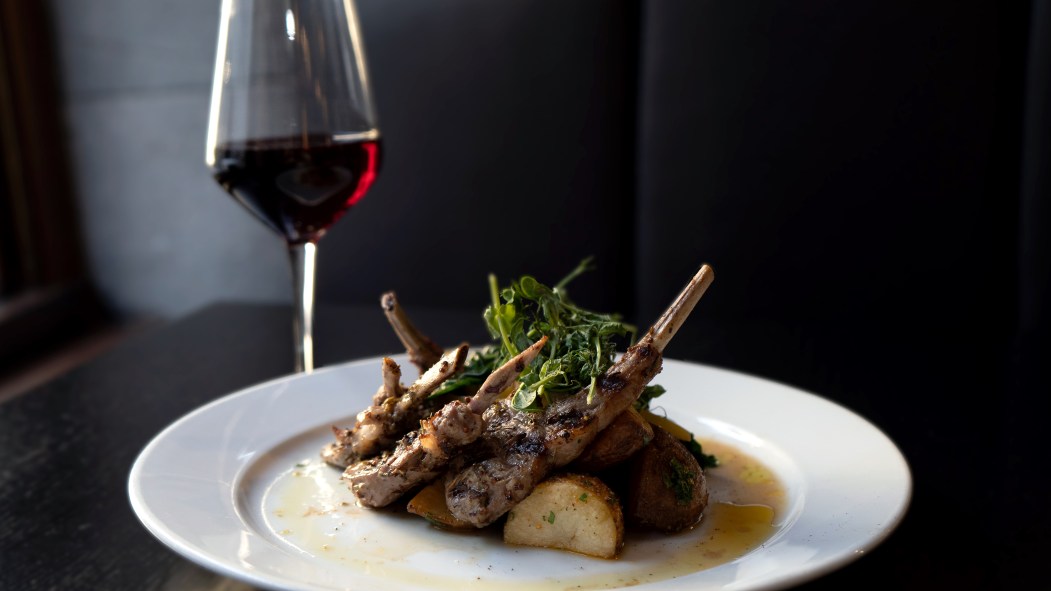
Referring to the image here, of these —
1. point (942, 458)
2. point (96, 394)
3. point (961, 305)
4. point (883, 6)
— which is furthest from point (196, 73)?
point (942, 458)

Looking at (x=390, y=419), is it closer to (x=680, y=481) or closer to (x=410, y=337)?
(x=410, y=337)

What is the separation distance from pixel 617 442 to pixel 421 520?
20cm

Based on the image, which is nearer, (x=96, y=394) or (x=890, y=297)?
(x=96, y=394)

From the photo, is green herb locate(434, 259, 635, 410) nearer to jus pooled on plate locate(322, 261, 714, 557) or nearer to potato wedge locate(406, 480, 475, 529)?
jus pooled on plate locate(322, 261, 714, 557)

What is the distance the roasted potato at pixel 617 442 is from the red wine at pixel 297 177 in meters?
0.51

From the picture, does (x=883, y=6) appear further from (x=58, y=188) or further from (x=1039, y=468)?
(x=58, y=188)

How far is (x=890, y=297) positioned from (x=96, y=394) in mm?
1713

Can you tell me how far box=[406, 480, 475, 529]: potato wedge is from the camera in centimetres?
85

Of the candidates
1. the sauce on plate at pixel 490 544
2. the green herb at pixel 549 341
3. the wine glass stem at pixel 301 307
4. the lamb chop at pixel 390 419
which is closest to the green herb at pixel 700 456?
the sauce on plate at pixel 490 544

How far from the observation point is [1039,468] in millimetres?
1057

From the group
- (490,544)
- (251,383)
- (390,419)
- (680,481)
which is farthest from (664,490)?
(251,383)

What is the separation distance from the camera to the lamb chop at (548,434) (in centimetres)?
82

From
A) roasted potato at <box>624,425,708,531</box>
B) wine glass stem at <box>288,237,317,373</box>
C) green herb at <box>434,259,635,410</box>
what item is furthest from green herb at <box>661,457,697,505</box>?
wine glass stem at <box>288,237,317,373</box>

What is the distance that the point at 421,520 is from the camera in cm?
88
